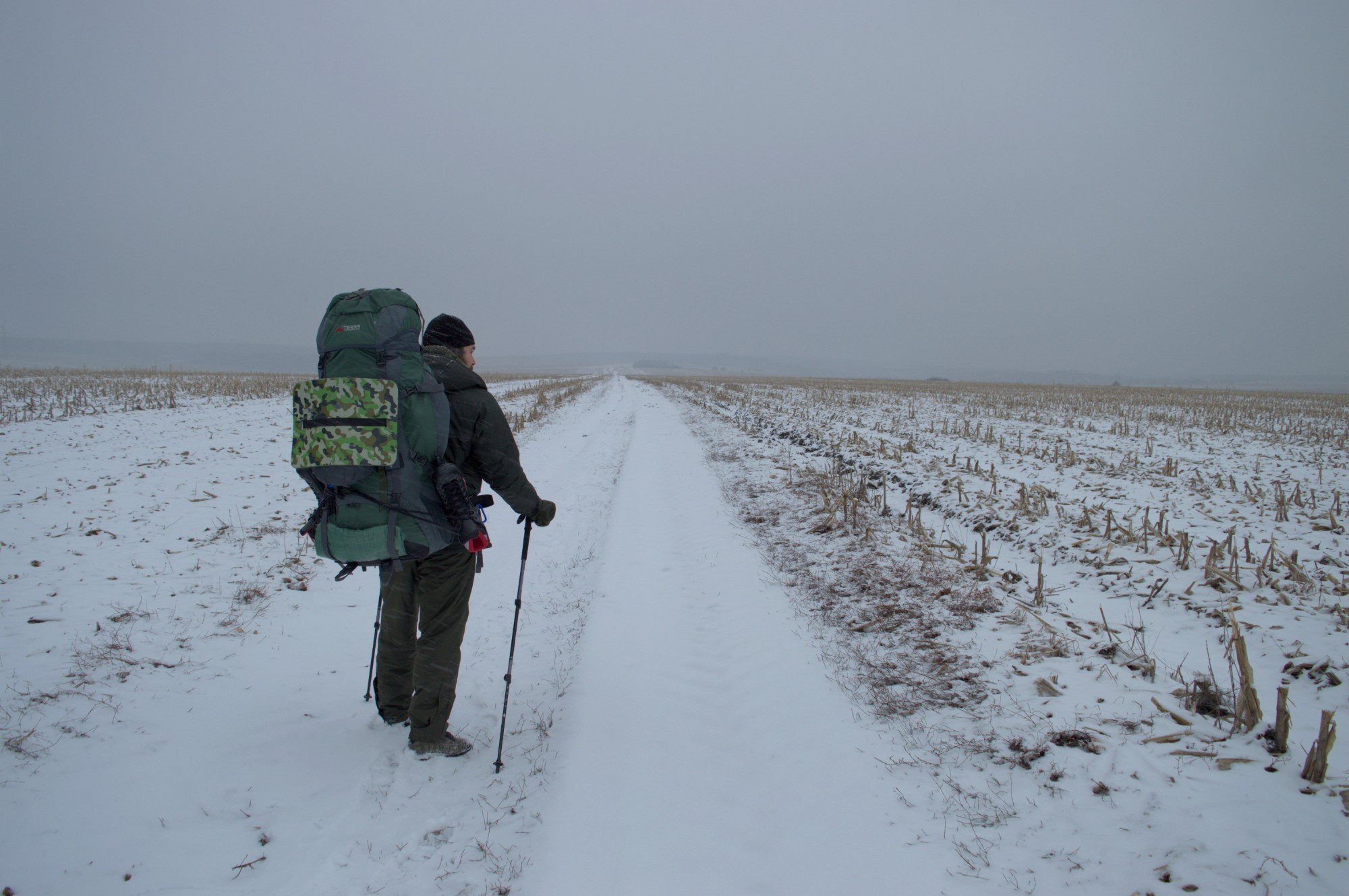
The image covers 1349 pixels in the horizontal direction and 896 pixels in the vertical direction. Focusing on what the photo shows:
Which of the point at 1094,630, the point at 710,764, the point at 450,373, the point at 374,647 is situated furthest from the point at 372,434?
the point at 1094,630

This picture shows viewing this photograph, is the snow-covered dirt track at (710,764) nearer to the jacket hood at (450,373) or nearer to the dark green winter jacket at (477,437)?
the dark green winter jacket at (477,437)

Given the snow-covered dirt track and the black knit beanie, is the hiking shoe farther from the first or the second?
the black knit beanie

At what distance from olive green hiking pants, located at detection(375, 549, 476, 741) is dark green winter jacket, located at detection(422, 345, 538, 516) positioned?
513 mm

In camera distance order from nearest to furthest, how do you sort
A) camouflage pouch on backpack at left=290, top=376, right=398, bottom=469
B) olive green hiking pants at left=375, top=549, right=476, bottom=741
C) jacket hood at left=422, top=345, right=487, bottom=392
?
camouflage pouch on backpack at left=290, top=376, right=398, bottom=469 → jacket hood at left=422, top=345, right=487, bottom=392 → olive green hiking pants at left=375, top=549, right=476, bottom=741

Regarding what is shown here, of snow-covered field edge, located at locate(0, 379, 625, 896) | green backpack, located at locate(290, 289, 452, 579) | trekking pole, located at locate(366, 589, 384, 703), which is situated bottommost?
snow-covered field edge, located at locate(0, 379, 625, 896)

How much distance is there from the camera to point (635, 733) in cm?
397

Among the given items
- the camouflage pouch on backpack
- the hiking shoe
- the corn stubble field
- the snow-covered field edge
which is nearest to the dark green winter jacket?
the camouflage pouch on backpack

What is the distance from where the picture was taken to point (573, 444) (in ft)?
50.6

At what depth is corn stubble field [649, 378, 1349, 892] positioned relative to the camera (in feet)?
9.86

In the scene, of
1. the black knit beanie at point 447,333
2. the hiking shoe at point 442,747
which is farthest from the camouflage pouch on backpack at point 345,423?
the hiking shoe at point 442,747

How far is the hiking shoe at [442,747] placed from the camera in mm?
3631

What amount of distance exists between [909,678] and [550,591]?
369 cm

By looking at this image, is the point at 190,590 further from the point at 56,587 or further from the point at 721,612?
the point at 721,612

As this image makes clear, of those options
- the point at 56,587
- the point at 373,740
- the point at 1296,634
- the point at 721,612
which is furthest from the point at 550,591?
the point at 1296,634
